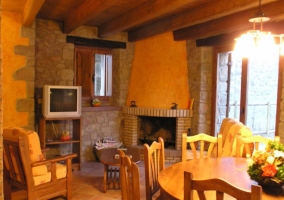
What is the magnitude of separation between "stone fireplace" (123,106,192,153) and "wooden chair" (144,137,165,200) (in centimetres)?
265

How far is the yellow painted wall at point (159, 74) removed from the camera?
17.7 feet

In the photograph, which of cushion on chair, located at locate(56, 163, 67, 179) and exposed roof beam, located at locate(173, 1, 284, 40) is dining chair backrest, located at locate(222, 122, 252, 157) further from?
cushion on chair, located at locate(56, 163, 67, 179)

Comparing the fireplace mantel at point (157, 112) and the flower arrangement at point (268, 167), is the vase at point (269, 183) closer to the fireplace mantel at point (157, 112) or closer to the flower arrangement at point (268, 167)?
the flower arrangement at point (268, 167)

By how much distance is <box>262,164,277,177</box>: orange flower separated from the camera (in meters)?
1.77

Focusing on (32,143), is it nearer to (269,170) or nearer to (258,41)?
(269,170)

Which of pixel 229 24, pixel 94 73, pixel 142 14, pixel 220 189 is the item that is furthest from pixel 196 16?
pixel 220 189

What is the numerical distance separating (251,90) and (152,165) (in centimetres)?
321

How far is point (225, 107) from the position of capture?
5.19 meters

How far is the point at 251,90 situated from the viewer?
4902 millimetres

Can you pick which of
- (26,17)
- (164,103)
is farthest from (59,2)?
(164,103)

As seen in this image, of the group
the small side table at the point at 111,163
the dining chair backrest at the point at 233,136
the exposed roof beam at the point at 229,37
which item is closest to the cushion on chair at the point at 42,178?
the small side table at the point at 111,163

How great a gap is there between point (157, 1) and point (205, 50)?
6.53 ft

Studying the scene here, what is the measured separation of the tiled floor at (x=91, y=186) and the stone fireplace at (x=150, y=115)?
84 centimetres

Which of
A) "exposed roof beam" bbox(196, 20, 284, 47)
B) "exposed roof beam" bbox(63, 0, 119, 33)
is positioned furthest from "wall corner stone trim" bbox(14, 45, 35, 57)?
"exposed roof beam" bbox(196, 20, 284, 47)
